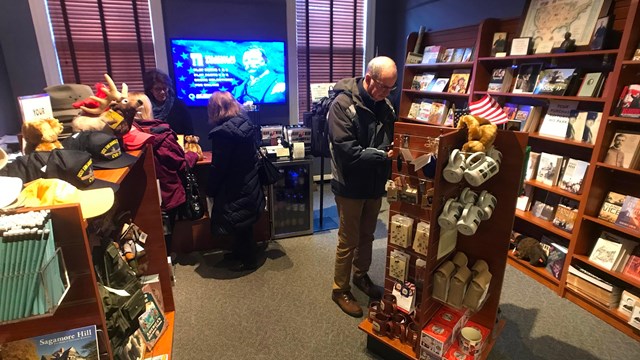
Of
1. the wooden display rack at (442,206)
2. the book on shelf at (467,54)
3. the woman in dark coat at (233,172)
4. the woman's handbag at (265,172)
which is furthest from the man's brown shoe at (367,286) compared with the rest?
→ the book on shelf at (467,54)

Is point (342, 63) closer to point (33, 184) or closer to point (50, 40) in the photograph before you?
point (50, 40)

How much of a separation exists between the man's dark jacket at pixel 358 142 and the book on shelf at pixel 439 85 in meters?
1.92

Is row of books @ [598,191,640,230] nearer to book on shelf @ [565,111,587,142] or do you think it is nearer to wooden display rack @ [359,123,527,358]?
book on shelf @ [565,111,587,142]

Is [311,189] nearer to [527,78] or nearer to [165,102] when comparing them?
[165,102]

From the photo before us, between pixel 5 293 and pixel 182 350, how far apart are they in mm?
1424

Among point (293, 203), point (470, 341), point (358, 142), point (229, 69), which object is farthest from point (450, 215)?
point (229, 69)

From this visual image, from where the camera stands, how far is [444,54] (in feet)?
12.8

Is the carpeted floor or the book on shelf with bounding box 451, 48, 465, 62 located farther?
the book on shelf with bounding box 451, 48, 465, 62

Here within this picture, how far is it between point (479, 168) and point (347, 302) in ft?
4.47

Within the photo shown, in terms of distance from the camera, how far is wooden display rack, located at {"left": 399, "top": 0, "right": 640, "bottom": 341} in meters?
2.21

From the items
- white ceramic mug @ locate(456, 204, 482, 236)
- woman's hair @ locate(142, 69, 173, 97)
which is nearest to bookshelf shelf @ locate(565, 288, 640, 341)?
white ceramic mug @ locate(456, 204, 482, 236)

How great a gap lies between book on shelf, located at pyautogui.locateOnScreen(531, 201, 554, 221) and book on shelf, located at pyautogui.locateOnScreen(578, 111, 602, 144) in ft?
2.02

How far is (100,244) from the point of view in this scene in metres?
1.67

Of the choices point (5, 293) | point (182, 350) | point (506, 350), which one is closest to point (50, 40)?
point (182, 350)
